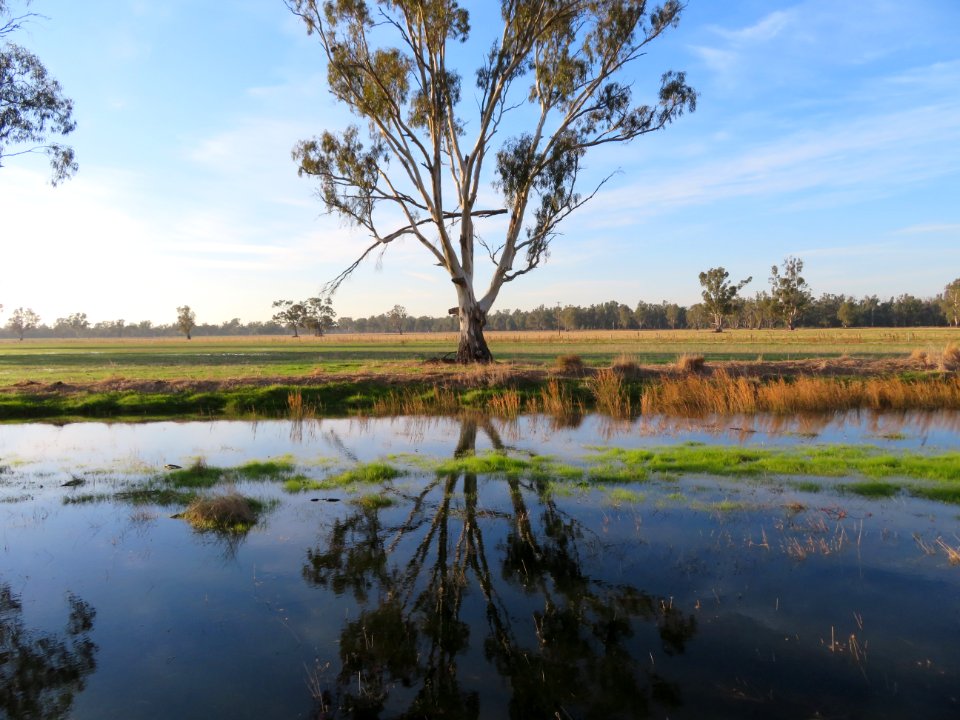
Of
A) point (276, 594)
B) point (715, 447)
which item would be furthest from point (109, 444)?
point (715, 447)

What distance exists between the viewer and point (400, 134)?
91.8ft

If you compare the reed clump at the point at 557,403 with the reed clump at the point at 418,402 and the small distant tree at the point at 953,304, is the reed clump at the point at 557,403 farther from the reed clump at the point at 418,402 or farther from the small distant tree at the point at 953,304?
the small distant tree at the point at 953,304

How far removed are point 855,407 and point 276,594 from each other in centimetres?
1891

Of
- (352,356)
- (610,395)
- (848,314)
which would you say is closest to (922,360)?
(610,395)

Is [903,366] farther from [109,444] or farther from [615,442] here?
[109,444]

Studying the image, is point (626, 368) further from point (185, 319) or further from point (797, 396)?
point (185, 319)

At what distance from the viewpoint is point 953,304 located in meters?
111

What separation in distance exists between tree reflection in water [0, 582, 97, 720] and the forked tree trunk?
23002 mm

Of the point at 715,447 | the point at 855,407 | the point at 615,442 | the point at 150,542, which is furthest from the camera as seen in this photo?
the point at 855,407

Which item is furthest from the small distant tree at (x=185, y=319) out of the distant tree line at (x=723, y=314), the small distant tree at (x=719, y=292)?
the small distant tree at (x=719, y=292)

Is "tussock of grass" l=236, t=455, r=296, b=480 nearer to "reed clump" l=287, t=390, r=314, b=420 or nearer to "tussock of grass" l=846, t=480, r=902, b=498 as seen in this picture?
"reed clump" l=287, t=390, r=314, b=420

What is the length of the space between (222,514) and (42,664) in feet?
11.8

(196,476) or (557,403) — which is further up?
(557,403)

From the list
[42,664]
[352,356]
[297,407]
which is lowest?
[42,664]
